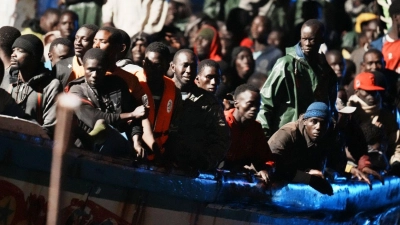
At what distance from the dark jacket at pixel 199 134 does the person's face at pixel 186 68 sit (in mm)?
112

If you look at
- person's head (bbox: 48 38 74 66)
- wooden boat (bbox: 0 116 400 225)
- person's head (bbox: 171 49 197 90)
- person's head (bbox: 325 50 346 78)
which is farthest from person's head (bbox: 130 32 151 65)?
person's head (bbox: 325 50 346 78)

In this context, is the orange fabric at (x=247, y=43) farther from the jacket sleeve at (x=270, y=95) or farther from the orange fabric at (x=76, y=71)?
the orange fabric at (x=76, y=71)

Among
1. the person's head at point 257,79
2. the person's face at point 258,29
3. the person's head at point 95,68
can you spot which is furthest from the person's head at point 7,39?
the person's face at point 258,29

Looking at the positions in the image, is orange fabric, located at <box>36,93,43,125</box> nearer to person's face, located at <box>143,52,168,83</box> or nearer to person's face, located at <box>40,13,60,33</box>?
person's face, located at <box>143,52,168,83</box>

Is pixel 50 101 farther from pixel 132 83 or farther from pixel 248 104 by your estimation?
pixel 248 104

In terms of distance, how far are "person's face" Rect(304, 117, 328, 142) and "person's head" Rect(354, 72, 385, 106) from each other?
236cm

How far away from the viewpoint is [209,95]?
1031cm

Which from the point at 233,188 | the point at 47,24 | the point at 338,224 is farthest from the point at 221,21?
the point at 233,188

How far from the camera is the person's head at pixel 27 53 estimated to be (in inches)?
368

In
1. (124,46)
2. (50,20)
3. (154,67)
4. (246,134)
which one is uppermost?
(124,46)

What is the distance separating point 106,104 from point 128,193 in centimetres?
69

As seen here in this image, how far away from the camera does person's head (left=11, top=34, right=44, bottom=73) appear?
30.7 feet

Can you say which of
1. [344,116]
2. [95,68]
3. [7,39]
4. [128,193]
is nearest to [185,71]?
[95,68]

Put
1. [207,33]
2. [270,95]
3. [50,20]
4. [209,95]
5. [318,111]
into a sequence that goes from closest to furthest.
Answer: [209,95]
[318,111]
[270,95]
[50,20]
[207,33]
